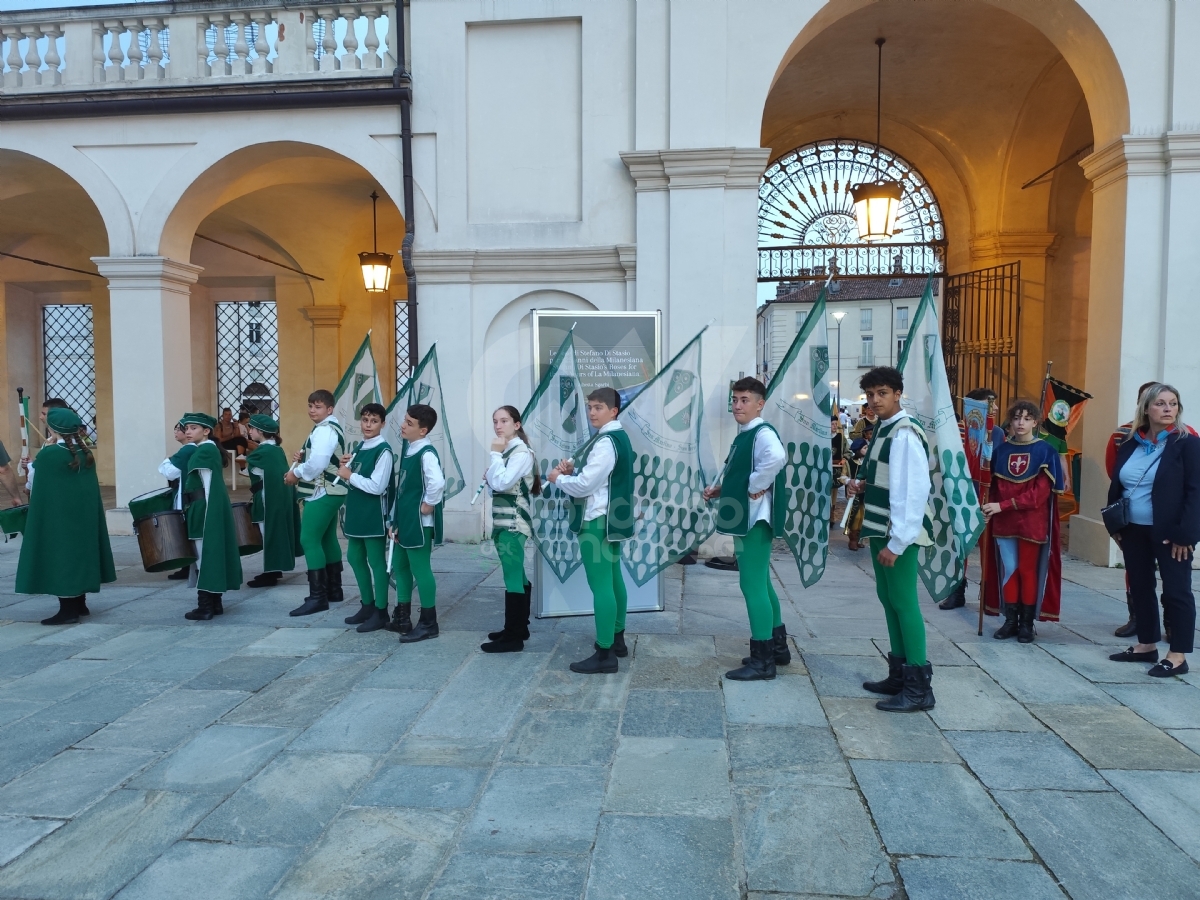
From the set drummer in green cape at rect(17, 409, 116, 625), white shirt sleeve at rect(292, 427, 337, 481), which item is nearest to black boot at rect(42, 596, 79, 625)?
drummer in green cape at rect(17, 409, 116, 625)

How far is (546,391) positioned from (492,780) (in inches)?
110

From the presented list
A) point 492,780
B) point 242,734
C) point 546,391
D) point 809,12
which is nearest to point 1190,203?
point 809,12

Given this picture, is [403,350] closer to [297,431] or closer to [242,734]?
[297,431]

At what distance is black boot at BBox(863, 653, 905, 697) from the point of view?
4.53 meters

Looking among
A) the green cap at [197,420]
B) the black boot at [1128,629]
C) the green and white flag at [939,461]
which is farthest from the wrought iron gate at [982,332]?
the green cap at [197,420]

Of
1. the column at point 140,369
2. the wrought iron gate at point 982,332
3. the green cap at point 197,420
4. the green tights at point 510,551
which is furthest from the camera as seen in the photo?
the wrought iron gate at point 982,332

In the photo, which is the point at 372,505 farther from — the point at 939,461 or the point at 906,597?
the point at 939,461

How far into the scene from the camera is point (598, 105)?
8883mm

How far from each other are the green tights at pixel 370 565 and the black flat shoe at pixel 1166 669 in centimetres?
481

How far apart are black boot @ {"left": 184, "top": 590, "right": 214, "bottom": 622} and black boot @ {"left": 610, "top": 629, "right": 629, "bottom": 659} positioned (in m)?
3.20

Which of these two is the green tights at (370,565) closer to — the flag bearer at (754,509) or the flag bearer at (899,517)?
the flag bearer at (754,509)

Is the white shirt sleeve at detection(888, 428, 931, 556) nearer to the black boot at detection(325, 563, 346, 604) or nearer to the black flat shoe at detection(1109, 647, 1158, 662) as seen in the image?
the black flat shoe at detection(1109, 647, 1158, 662)

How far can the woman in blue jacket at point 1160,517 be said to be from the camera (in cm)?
483

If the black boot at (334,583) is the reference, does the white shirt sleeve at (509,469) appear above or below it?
above
